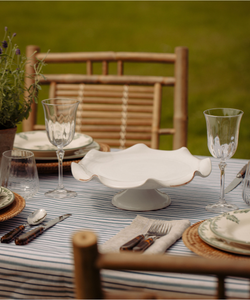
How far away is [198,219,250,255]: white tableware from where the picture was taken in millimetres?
653

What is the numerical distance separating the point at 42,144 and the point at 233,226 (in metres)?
0.85

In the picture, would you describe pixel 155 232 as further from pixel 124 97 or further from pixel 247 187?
pixel 124 97

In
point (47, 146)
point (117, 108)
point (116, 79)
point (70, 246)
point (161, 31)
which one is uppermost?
point (161, 31)

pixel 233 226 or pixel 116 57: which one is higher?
pixel 116 57

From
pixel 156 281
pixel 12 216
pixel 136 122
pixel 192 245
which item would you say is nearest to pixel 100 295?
pixel 156 281

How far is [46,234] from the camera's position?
804 mm

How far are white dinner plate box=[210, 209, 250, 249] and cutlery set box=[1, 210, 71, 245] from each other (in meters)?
0.34

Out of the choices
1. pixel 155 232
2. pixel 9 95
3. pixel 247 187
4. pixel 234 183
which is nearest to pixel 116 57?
pixel 9 95

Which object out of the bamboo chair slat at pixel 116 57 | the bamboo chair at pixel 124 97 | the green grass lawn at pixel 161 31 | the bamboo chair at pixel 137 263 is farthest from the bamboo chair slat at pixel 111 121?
the green grass lawn at pixel 161 31

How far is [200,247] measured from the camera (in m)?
0.69

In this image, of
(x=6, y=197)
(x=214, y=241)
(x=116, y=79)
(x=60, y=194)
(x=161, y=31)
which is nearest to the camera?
(x=214, y=241)

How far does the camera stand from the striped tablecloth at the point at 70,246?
0.61m

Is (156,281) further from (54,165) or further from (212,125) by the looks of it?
(54,165)

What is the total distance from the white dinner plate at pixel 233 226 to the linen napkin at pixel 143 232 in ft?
0.25
